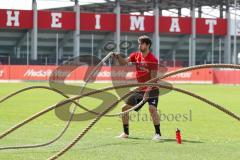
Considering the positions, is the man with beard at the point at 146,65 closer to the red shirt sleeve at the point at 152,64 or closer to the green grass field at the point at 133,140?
the red shirt sleeve at the point at 152,64

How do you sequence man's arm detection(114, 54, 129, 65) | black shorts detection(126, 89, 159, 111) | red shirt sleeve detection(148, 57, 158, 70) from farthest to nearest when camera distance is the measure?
black shorts detection(126, 89, 159, 111), red shirt sleeve detection(148, 57, 158, 70), man's arm detection(114, 54, 129, 65)

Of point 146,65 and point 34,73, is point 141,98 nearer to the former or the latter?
point 146,65

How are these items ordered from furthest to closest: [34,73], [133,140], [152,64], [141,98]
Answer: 1. [34,73]
2. [141,98]
3. [133,140]
4. [152,64]

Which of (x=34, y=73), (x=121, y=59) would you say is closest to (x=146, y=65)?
(x=121, y=59)

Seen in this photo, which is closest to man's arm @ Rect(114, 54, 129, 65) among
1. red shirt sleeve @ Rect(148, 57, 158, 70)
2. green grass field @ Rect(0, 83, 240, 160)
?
red shirt sleeve @ Rect(148, 57, 158, 70)

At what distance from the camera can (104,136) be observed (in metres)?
13.7

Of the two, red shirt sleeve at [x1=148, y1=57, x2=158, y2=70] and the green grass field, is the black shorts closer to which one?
red shirt sleeve at [x1=148, y1=57, x2=158, y2=70]

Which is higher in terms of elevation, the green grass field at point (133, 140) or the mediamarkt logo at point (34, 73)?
the mediamarkt logo at point (34, 73)

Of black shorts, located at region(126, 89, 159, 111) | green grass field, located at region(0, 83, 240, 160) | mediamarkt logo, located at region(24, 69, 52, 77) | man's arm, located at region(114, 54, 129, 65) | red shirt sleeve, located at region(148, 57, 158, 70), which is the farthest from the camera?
mediamarkt logo, located at region(24, 69, 52, 77)

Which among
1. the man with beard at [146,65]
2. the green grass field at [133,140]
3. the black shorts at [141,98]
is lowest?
the green grass field at [133,140]

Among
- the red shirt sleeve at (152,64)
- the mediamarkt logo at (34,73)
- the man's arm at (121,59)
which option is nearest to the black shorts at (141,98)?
the red shirt sleeve at (152,64)

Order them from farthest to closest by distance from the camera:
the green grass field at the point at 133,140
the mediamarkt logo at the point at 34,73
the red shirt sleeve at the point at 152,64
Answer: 1. the mediamarkt logo at the point at 34,73
2. the red shirt sleeve at the point at 152,64
3. the green grass field at the point at 133,140

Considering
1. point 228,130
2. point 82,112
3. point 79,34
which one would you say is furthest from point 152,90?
point 79,34

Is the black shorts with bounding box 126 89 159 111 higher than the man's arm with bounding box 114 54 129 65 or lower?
lower
